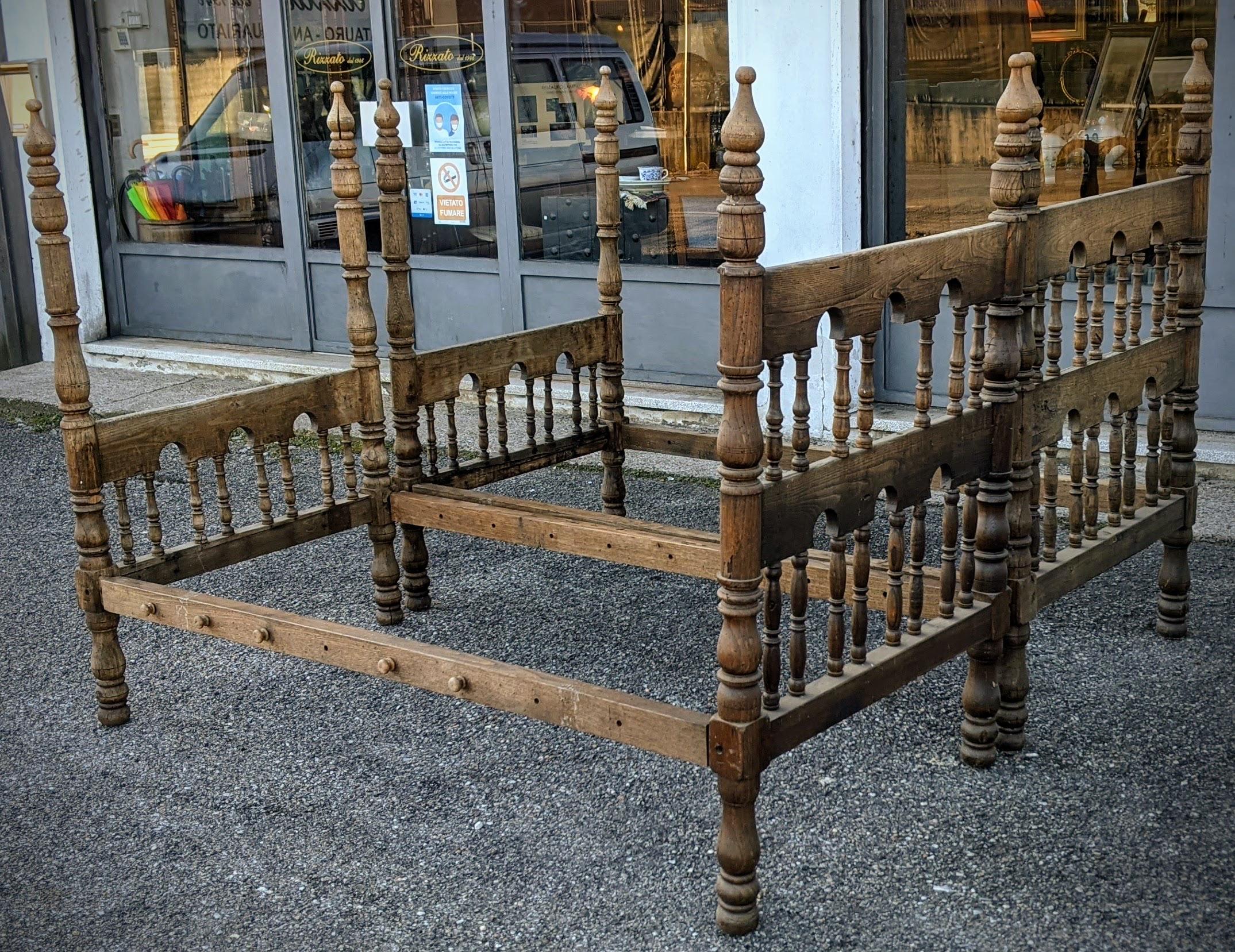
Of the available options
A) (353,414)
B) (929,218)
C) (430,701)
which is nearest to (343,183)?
(353,414)

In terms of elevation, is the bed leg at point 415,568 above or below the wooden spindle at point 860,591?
below

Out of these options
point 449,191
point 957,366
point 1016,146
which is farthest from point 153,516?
point 449,191

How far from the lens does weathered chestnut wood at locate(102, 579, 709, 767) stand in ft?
10.8

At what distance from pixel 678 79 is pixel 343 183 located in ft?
10.9

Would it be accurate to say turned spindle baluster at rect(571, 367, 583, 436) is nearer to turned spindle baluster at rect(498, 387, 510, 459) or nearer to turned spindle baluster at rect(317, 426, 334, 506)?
turned spindle baluster at rect(498, 387, 510, 459)

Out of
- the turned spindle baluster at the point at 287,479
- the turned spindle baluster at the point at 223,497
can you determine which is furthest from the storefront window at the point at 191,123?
the turned spindle baluster at the point at 223,497

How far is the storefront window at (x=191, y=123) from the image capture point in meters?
9.27

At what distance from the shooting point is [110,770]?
4238mm

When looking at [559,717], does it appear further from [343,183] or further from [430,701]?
[343,183]

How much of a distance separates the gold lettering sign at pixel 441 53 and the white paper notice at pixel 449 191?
1.69 feet

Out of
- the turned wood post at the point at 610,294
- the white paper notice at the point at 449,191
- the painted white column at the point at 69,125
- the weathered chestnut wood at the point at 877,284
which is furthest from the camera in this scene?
the painted white column at the point at 69,125

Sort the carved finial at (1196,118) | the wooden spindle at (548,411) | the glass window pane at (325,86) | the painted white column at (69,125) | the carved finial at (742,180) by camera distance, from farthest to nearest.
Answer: the painted white column at (69,125) < the glass window pane at (325,86) < the wooden spindle at (548,411) < the carved finial at (1196,118) < the carved finial at (742,180)

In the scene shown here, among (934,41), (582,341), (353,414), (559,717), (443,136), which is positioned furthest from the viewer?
(443,136)

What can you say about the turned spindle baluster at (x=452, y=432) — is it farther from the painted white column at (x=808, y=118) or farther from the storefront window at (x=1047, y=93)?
the storefront window at (x=1047, y=93)
